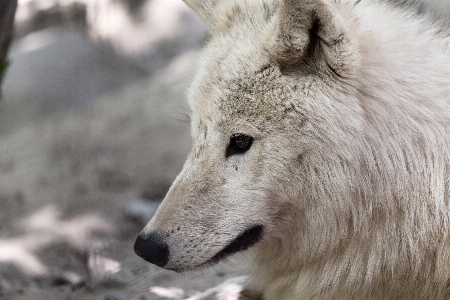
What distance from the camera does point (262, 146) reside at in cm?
265

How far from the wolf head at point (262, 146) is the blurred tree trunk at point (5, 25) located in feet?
5.76

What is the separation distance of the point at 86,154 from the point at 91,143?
0.21m

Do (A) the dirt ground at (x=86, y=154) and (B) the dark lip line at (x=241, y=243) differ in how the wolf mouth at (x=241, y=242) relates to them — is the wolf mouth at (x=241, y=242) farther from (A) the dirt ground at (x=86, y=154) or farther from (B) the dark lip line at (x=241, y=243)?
(A) the dirt ground at (x=86, y=154)

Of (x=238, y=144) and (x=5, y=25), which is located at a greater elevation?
(x=5, y=25)

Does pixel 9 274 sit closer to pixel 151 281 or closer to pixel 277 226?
pixel 151 281

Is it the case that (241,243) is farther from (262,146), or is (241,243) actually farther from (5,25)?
(5,25)

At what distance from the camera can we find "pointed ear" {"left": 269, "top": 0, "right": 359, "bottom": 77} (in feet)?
7.68

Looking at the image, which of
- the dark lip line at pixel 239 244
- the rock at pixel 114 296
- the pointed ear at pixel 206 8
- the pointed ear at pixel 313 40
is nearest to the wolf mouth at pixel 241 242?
the dark lip line at pixel 239 244

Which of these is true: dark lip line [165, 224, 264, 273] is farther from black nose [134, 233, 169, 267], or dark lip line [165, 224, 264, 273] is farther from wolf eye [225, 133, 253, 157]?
wolf eye [225, 133, 253, 157]

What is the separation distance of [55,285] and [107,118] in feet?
8.65

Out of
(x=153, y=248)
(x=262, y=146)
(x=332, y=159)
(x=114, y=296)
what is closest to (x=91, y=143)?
(x=114, y=296)

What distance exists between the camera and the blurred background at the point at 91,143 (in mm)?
4840

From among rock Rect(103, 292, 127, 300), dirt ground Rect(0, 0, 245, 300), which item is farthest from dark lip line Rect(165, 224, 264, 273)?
rock Rect(103, 292, 127, 300)

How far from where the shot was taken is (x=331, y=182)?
105 inches
